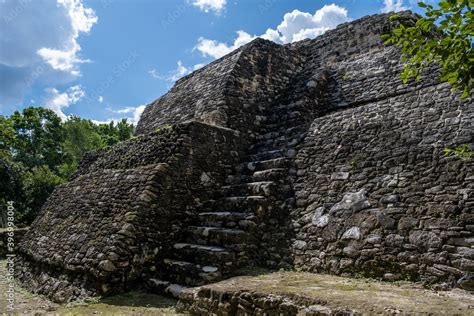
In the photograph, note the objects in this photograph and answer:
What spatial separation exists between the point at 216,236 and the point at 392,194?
9.24 ft

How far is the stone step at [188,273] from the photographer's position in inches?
184

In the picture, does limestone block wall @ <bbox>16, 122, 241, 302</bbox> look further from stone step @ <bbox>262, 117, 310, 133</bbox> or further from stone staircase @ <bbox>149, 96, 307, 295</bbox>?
stone step @ <bbox>262, 117, 310, 133</bbox>

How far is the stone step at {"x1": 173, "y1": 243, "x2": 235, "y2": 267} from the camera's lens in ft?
15.9

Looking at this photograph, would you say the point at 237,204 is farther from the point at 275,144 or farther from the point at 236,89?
the point at 236,89

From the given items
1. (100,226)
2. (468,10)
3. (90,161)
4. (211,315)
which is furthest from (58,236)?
(468,10)

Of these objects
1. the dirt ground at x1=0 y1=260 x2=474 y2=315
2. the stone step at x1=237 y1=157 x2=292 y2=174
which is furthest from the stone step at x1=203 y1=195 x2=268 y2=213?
the dirt ground at x1=0 y1=260 x2=474 y2=315

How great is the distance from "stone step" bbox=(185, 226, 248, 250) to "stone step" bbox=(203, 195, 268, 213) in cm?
48

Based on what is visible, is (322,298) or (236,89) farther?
(236,89)

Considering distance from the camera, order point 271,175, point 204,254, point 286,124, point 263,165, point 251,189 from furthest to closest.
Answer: point 286,124
point 263,165
point 271,175
point 251,189
point 204,254

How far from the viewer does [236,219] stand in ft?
18.0

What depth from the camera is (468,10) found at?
2281 mm

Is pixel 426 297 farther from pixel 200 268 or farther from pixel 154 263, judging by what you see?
pixel 154 263

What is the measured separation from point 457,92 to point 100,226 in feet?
21.6

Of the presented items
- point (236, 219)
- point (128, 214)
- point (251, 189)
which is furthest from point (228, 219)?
point (128, 214)
